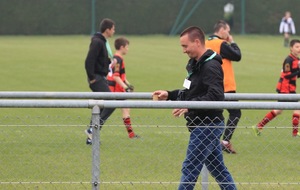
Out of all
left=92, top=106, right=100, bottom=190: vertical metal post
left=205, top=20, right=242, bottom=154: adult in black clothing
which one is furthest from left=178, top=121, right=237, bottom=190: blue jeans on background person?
left=205, top=20, right=242, bottom=154: adult in black clothing

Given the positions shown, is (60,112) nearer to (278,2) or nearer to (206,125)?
(206,125)

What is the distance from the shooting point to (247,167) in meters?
10.5

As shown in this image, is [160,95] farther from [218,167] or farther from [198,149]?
[218,167]

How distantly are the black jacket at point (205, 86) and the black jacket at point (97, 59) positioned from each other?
540 centimetres

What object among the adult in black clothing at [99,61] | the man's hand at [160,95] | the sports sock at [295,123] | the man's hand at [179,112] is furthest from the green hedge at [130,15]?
the man's hand at [179,112]

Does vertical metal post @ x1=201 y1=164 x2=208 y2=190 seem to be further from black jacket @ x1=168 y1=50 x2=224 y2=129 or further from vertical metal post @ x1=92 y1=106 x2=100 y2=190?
vertical metal post @ x1=92 y1=106 x2=100 y2=190

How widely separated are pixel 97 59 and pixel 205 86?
5.73 meters

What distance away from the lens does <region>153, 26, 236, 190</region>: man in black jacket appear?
743 cm

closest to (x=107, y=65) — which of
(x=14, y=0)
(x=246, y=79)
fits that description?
(x=246, y=79)

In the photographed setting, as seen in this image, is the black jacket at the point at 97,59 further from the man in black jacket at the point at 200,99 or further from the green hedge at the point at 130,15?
the green hedge at the point at 130,15

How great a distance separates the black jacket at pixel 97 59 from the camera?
42.4 ft

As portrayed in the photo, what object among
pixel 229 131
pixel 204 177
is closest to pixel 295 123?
pixel 229 131

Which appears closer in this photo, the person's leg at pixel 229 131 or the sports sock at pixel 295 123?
the sports sock at pixel 295 123

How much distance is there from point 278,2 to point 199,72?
140 ft
